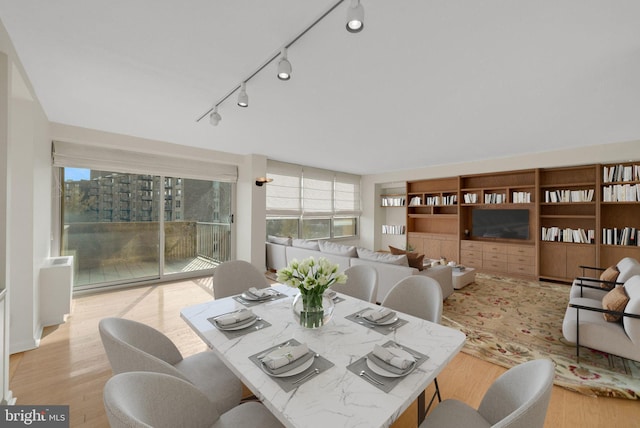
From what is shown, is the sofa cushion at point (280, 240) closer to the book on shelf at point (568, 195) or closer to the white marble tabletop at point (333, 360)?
the white marble tabletop at point (333, 360)

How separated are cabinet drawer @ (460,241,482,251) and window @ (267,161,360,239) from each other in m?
2.98

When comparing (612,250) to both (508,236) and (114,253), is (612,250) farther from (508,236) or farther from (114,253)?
(114,253)

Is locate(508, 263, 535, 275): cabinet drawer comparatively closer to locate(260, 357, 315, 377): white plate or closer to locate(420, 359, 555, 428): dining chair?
locate(420, 359, 555, 428): dining chair

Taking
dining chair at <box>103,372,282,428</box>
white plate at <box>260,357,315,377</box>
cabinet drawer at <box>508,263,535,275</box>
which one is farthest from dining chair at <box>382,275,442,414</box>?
cabinet drawer at <box>508,263,535,275</box>

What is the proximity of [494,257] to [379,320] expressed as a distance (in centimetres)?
519

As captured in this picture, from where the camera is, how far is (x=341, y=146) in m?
4.58

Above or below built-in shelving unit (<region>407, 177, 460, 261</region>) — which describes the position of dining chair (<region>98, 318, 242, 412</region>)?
below

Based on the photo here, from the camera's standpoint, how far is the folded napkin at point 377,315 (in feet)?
4.95

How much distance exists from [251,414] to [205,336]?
1.45 ft

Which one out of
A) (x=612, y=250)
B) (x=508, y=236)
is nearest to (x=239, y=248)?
(x=508, y=236)

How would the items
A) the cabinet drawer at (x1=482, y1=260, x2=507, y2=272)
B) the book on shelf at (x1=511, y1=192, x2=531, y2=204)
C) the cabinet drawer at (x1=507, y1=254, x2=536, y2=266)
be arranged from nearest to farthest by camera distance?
the cabinet drawer at (x1=507, y1=254, x2=536, y2=266) < the book on shelf at (x1=511, y1=192, x2=531, y2=204) < the cabinet drawer at (x1=482, y1=260, x2=507, y2=272)

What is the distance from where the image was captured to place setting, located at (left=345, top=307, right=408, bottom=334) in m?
1.46

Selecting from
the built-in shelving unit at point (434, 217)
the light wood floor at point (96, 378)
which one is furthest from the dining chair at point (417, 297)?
the built-in shelving unit at point (434, 217)

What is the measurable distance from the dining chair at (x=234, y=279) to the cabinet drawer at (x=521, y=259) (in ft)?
17.2
